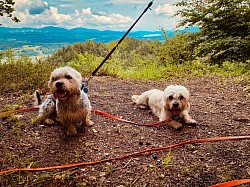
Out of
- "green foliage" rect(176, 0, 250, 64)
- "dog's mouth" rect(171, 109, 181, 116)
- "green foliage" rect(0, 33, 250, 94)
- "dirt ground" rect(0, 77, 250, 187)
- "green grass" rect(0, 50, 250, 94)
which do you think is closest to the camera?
"dirt ground" rect(0, 77, 250, 187)

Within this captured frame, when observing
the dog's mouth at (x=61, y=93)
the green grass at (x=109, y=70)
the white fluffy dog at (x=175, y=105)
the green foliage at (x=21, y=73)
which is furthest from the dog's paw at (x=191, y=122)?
the green foliage at (x=21, y=73)

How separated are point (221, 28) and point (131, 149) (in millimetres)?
8915

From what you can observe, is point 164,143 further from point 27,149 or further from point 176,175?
point 27,149

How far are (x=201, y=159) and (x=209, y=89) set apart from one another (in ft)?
14.2

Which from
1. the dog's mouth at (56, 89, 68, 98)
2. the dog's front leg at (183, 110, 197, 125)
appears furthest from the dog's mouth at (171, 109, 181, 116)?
the dog's mouth at (56, 89, 68, 98)

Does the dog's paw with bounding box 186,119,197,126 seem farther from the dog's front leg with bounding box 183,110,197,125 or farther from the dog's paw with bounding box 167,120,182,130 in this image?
the dog's paw with bounding box 167,120,182,130

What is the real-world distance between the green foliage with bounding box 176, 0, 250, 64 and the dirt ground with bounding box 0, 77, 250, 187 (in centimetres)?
441

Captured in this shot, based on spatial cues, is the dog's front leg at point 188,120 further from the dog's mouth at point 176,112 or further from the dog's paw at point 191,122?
the dog's mouth at point 176,112

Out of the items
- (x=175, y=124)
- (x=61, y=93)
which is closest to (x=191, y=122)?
(x=175, y=124)

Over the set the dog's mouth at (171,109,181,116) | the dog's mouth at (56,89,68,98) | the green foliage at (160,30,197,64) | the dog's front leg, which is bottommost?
the dog's front leg

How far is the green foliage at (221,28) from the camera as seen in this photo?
1025 centimetres

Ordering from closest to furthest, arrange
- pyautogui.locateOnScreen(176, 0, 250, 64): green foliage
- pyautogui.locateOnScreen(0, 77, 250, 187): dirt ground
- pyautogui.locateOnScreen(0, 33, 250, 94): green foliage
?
A: pyautogui.locateOnScreen(0, 77, 250, 187): dirt ground
pyautogui.locateOnScreen(0, 33, 250, 94): green foliage
pyautogui.locateOnScreen(176, 0, 250, 64): green foliage

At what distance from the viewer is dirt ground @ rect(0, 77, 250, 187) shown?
3.30 metres

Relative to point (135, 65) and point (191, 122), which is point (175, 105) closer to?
point (191, 122)
